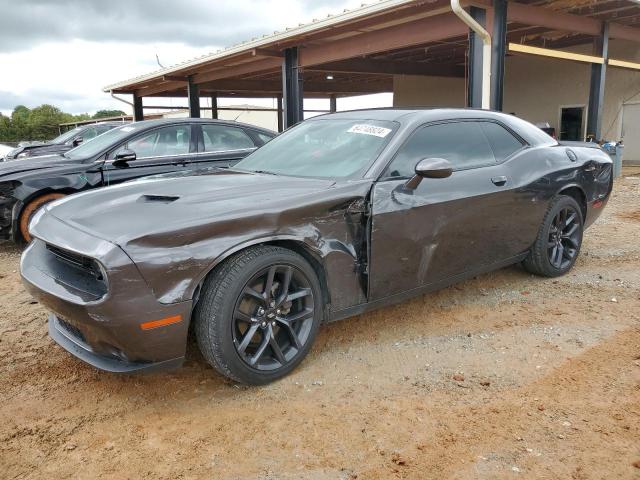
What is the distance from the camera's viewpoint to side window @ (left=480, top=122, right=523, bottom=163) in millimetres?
4160

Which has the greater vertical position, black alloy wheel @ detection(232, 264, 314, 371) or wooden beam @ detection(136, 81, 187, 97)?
wooden beam @ detection(136, 81, 187, 97)

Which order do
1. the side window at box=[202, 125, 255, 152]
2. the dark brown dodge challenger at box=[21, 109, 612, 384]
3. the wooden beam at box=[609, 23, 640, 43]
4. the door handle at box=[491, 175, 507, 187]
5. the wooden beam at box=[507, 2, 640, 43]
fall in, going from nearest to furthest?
1. the dark brown dodge challenger at box=[21, 109, 612, 384]
2. the door handle at box=[491, 175, 507, 187]
3. the side window at box=[202, 125, 255, 152]
4. the wooden beam at box=[507, 2, 640, 43]
5. the wooden beam at box=[609, 23, 640, 43]

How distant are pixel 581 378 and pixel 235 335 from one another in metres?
1.96

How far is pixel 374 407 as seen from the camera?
9.02ft

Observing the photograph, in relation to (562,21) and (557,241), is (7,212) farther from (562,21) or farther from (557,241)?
(562,21)

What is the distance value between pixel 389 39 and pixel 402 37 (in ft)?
1.16

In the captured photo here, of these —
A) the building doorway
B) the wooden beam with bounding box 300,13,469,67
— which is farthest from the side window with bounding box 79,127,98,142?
the building doorway

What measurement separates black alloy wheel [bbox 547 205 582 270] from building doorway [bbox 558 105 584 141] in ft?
38.0

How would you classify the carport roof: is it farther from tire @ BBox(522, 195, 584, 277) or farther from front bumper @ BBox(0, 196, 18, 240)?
front bumper @ BBox(0, 196, 18, 240)

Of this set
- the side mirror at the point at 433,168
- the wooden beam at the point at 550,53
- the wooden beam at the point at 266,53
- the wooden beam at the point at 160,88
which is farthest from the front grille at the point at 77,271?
the wooden beam at the point at 160,88

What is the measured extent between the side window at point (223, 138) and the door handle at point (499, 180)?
3982 millimetres

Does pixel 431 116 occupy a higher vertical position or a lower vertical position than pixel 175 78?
lower

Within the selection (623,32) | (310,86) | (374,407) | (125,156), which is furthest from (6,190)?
(310,86)

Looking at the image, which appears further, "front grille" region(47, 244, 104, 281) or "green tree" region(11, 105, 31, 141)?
"green tree" region(11, 105, 31, 141)
